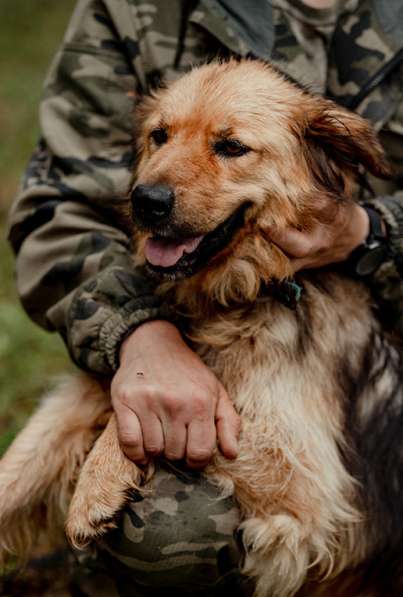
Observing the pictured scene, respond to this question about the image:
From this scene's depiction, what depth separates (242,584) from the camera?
2.79m

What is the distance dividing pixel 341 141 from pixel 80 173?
0.92 metres

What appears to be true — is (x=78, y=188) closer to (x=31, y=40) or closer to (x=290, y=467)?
(x=290, y=467)

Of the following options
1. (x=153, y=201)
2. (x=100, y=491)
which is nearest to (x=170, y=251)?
(x=153, y=201)

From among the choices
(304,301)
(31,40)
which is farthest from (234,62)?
(31,40)

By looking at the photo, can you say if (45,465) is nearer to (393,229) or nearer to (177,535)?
(177,535)

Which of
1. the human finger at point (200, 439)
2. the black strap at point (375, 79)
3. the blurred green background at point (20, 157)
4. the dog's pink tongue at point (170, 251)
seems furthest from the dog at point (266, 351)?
the blurred green background at point (20, 157)

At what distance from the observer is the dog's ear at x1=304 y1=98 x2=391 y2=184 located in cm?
253

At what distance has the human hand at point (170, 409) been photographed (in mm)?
2488

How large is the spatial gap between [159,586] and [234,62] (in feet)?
5.50

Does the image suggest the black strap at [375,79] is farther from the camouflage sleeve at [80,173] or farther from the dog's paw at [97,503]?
the dog's paw at [97,503]

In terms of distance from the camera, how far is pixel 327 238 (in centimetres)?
263

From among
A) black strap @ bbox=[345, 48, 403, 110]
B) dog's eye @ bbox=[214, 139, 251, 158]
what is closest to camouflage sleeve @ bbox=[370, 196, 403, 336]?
black strap @ bbox=[345, 48, 403, 110]

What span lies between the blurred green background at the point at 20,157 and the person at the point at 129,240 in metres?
0.61

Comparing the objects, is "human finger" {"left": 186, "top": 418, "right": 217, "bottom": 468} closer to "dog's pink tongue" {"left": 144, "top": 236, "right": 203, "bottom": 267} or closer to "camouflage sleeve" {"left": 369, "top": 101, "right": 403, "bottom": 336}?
"dog's pink tongue" {"left": 144, "top": 236, "right": 203, "bottom": 267}
